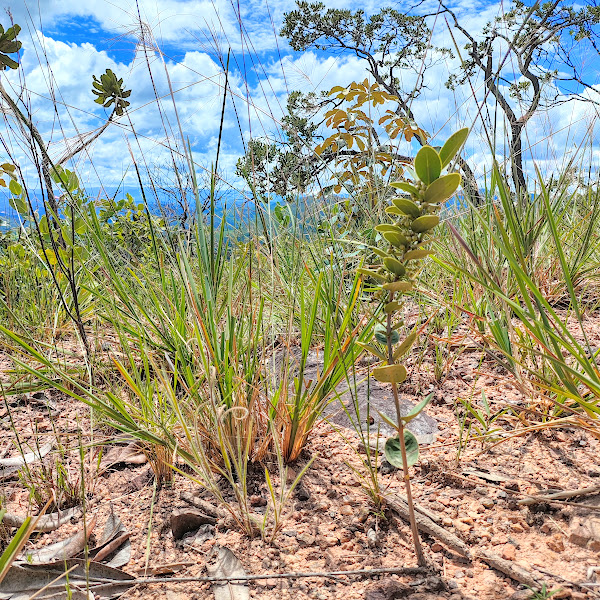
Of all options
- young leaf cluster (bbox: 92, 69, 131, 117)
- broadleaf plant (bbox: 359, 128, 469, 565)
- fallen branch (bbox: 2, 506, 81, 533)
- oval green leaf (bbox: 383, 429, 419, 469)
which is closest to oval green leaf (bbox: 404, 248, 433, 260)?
broadleaf plant (bbox: 359, 128, 469, 565)

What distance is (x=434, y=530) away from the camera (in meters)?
0.91

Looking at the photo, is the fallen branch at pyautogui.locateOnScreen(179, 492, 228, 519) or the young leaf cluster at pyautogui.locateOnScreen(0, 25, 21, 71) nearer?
the fallen branch at pyautogui.locateOnScreen(179, 492, 228, 519)

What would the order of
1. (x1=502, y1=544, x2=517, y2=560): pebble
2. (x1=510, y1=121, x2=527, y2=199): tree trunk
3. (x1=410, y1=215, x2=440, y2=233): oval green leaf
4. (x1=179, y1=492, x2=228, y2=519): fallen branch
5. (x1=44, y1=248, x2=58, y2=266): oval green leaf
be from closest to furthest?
(x1=410, y1=215, x2=440, y2=233): oval green leaf
(x1=502, y1=544, x2=517, y2=560): pebble
(x1=179, y1=492, x2=228, y2=519): fallen branch
(x1=44, y1=248, x2=58, y2=266): oval green leaf
(x1=510, y1=121, x2=527, y2=199): tree trunk

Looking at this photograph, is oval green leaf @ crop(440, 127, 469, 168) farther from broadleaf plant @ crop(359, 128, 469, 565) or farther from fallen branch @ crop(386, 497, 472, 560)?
fallen branch @ crop(386, 497, 472, 560)

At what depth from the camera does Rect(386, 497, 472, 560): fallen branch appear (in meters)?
0.88

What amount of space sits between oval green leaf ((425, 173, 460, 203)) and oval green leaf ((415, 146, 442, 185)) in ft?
0.05

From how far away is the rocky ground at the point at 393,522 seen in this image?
833mm

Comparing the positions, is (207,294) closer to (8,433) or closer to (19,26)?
(8,433)

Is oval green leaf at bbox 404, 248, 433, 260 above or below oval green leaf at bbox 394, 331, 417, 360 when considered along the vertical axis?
above

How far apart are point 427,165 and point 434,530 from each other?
676mm

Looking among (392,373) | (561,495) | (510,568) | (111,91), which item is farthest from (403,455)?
(111,91)

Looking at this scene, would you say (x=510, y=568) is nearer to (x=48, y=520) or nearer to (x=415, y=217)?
(x=415, y=217)

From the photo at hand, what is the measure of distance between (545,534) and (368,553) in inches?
13.1

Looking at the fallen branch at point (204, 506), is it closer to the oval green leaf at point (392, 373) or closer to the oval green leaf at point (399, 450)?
the oval green leaf at point (399, 450)
